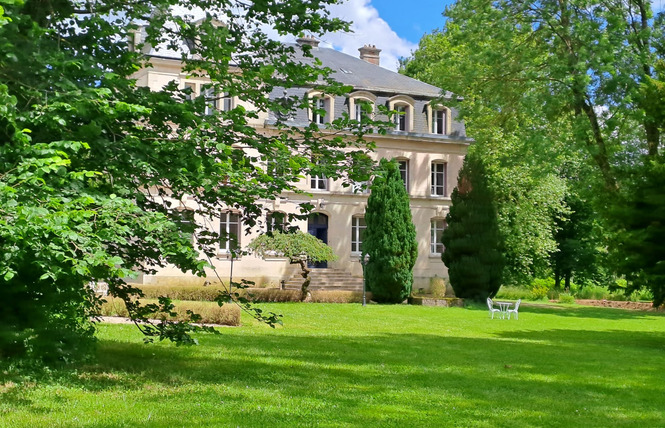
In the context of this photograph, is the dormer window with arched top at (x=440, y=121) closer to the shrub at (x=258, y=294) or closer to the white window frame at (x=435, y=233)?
the white window frame at (x=435, y=233)

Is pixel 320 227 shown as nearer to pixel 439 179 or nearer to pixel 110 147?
pixel 439 179

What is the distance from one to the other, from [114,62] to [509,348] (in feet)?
33.5

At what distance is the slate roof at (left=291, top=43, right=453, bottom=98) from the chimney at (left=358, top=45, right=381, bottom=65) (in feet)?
12.5

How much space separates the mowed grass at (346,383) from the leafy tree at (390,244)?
13.7 m

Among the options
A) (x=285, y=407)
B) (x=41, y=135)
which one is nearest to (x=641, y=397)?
(x=285, y=407)

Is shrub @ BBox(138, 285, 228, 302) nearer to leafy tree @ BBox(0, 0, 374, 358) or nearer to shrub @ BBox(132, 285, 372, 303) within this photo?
shrub @ BBox(132, 285, 372, 303)

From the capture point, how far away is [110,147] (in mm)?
8562

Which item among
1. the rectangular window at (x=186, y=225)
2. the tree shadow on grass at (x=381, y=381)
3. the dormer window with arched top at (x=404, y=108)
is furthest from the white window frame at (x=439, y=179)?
the rectangular window at (x=186, y=225)

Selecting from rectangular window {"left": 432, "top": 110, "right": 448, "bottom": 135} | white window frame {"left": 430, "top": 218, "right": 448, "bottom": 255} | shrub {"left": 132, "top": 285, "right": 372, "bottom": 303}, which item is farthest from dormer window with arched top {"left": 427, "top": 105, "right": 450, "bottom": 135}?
shrub {"left": 132, "top": 285, "right": 372, "bottom": 303}

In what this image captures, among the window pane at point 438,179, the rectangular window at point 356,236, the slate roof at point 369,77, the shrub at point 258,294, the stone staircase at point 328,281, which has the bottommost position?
the shrub at point 258,294

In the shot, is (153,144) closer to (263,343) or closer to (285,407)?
(285,407)

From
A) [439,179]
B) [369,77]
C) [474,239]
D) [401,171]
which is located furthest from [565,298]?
[369,77]

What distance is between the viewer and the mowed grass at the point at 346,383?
315 inches

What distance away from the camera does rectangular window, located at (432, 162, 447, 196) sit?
41.1m
